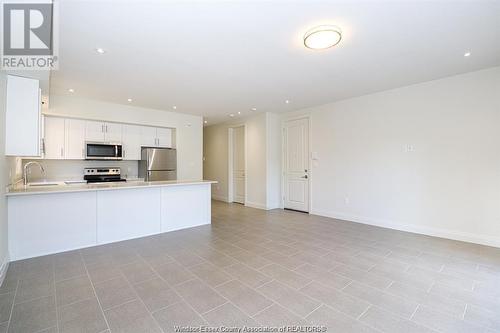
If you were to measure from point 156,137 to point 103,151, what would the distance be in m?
1.27

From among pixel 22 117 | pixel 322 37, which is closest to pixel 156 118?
pixel 22 117

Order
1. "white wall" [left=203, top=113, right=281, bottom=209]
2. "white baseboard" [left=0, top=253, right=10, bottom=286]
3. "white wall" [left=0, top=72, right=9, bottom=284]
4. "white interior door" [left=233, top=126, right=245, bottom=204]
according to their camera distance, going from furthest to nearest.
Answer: "white interior door" [left=233, top=126, right=245, bottom=204], "white wall" [left=203, top=113, right=281, bottom=209], "white wall" [left=0, top=72, right=9, bottom=284], "white baseboard" [left=0, top=253, right=10, bottom=286]

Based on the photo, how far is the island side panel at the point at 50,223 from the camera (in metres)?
2.97

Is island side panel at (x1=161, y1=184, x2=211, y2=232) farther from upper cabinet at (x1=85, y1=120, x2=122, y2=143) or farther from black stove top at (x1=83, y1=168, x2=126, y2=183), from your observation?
upper cabinet at (x1=85, y1=120, x2=122, y2=143)

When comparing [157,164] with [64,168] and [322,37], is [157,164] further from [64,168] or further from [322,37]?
[322,37]

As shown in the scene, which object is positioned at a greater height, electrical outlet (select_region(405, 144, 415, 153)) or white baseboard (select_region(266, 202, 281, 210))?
electrical outlet (select_region(405, 144, 415, 153))

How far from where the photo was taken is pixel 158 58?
3.01m

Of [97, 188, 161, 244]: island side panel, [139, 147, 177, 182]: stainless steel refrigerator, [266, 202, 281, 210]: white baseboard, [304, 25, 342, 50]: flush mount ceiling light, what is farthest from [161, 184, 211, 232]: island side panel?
[304, 25, 342, 50]: flush mount ceiling light

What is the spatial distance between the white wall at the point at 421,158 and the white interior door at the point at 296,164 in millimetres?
527

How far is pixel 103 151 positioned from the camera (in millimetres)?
5055

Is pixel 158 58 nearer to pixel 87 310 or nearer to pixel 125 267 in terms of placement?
pixel 125 267

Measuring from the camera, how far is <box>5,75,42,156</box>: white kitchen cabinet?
2.84 meters

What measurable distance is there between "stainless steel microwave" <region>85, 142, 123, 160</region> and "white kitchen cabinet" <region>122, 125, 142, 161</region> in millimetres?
193

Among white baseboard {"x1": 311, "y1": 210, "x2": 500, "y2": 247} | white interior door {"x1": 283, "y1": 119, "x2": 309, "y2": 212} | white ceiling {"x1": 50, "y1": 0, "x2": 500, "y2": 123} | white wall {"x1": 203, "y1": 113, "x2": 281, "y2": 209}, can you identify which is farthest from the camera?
white wall {"x1": 203, "y1": 113, "x2": 281, "y2": 209}
